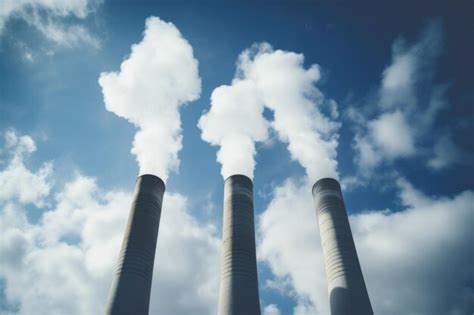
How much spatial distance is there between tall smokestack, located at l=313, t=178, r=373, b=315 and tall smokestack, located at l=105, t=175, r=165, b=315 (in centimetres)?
978

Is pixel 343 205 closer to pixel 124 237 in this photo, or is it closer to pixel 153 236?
pixel 153 236

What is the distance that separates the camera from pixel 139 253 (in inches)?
687

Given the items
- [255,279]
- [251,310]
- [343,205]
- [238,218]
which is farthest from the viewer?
[343,205]

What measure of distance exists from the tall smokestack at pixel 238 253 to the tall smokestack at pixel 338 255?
4233 millimetres

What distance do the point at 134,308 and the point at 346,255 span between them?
11.4 metres

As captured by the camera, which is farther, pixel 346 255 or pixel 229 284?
pixel 346 255

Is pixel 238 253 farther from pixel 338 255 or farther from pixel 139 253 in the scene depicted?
pixel 338 255

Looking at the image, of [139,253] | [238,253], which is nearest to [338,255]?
[238,253]

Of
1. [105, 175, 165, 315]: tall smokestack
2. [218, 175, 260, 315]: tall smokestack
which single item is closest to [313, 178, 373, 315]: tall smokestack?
[218, 175, 260, 315]: tall smokestack

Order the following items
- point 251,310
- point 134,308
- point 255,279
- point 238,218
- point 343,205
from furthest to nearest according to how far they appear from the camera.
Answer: point 343,205
point 238,218
point 255,279
point 251,310
point 134,308

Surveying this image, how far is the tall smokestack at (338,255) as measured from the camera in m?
17.2

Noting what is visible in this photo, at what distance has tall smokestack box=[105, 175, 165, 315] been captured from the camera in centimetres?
1564

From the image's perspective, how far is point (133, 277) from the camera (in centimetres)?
1641

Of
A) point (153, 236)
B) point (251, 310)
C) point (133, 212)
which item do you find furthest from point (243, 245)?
point (133, 212)
